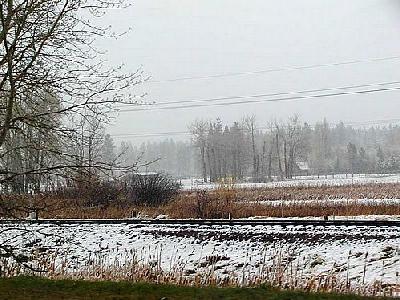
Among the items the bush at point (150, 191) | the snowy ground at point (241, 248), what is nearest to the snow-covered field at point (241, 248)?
the snowy ground at point (241, 248)

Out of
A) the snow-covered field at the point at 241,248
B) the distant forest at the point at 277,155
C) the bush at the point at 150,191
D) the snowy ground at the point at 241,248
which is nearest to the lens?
the snow-covered field at the point at 241,248

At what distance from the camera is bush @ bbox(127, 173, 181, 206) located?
33.8m

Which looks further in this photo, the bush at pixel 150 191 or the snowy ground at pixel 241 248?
the bush at pixel 150 191

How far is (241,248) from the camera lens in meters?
18.5

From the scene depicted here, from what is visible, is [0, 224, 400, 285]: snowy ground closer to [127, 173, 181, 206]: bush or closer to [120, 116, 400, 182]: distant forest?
[127, 173, 181, 206]: bush

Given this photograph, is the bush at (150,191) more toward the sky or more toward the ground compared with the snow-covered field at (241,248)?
more toward the sky

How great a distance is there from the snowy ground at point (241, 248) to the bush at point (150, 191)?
1131 centimetres

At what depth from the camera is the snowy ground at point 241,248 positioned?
15.8 metres

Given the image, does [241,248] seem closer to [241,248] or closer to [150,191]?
[241,248]

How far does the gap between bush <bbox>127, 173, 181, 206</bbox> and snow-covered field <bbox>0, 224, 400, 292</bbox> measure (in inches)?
446

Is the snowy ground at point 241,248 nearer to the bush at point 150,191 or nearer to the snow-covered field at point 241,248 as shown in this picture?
the snow-covered field at point 241,248

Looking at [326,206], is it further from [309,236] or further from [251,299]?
[251,299]

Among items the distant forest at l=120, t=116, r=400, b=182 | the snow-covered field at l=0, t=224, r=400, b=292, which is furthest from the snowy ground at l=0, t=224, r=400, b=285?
the distant forest at l=120, t=116, r=400, b=182

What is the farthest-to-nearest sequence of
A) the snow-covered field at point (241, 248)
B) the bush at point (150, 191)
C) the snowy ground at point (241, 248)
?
the bush at point (150, 191)
the snowy ground at point (241, 248)
the snow-covered field at point (241, 248)
